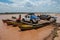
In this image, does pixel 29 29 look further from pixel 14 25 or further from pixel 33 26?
pixel 14 25

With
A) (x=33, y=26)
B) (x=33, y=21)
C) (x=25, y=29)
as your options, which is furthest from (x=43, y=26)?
(x=25, y=29)

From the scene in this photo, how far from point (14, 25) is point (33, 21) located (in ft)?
11.7

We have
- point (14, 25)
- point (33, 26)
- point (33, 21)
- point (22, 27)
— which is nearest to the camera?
point (22, 27)

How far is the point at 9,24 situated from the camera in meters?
23.4

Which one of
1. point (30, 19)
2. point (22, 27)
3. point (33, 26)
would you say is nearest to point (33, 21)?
point (30, 19)

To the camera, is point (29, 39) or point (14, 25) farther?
point (14, 25)

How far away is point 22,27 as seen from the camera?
664 inches

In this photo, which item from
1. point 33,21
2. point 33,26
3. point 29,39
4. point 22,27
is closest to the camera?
point 29,39

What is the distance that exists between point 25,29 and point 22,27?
66cm

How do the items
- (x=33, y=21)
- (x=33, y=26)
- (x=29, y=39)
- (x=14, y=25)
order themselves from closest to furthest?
(x=29, y=39)
(x=33, y=26)
(x=33, y=21)
(x=14, y=25)

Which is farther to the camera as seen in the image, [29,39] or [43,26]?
[43,26]

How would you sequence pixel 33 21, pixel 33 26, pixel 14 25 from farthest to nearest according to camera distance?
pixel 14 25 < pixel 33 21 < pixel 33 26

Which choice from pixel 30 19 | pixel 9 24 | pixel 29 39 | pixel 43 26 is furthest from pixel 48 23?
pixel 29 39

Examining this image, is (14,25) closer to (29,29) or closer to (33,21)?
(33,21)
